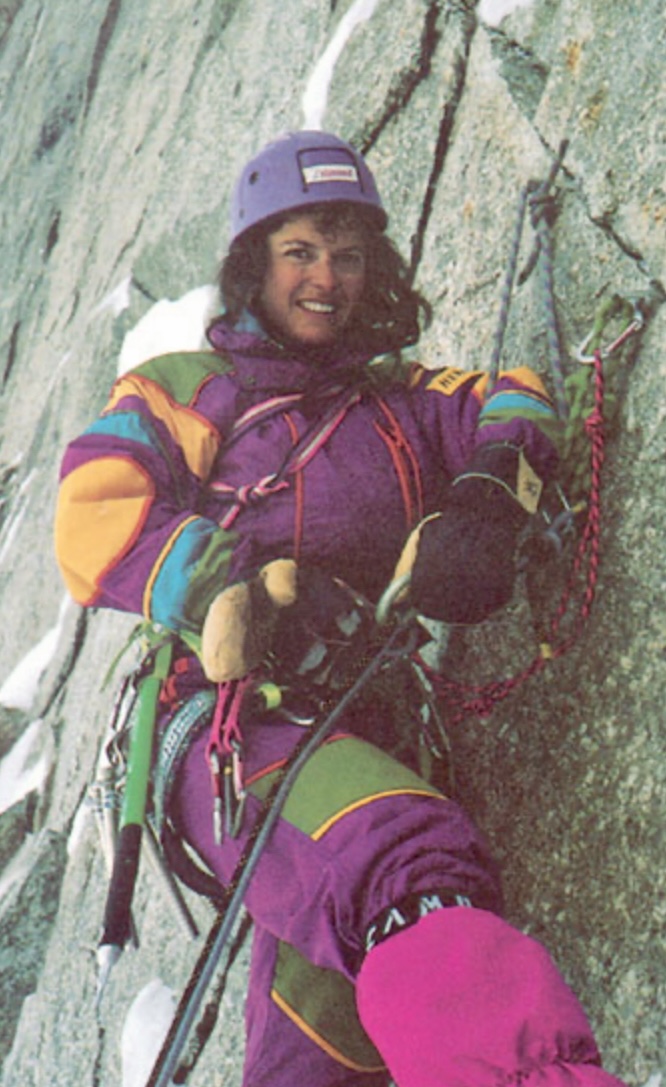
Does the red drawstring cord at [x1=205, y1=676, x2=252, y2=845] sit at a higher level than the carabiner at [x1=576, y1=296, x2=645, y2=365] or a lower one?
lower

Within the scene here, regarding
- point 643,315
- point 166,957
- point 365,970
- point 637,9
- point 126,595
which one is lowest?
point 166,957

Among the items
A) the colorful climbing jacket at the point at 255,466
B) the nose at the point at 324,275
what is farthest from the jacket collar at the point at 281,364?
the nose at the point at 324,275

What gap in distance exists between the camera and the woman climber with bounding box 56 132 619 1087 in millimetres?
2072

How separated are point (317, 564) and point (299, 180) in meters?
1.16

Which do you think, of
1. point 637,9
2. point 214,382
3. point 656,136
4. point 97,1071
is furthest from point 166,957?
point 637,9

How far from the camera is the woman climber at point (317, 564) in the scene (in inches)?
81.6

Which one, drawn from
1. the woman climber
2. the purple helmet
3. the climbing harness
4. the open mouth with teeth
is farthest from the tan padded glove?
the purple helmet

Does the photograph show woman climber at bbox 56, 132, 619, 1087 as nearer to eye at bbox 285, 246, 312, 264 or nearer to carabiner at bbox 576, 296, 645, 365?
eye at bbox 285, 246, 312, 264

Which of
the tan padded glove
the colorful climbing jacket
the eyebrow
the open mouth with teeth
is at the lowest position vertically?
the tan padded glove

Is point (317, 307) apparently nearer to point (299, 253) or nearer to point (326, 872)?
Answer: point (299, 253)

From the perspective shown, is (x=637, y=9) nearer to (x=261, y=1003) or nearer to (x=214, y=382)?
(x=214, y=382)

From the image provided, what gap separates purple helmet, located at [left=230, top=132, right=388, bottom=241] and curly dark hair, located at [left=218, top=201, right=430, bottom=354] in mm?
39

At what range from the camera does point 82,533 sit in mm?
2723

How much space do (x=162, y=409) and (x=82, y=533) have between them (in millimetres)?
420
